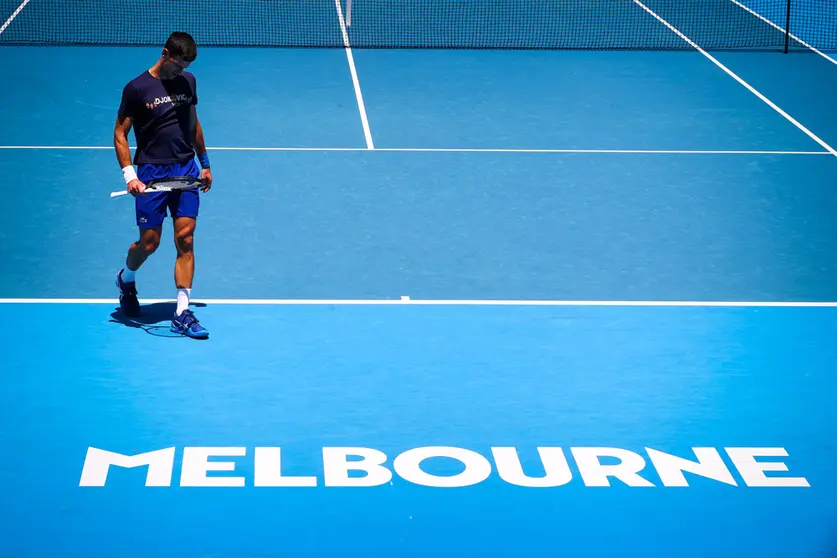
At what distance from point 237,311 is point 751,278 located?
4142mm

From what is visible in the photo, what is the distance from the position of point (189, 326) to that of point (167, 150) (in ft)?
4.00

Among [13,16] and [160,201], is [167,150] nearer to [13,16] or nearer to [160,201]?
[160,201]

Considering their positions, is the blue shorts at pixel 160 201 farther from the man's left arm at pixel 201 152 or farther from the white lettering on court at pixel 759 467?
the white lettering on court at pixel 759 467

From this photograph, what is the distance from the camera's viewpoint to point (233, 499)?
26.2ft

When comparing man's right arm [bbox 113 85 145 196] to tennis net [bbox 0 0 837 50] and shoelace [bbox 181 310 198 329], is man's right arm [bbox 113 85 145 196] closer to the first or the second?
shoelace [bbox 181 310 198 329]

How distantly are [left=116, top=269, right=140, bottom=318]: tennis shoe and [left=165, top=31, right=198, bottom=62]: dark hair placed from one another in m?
1.74

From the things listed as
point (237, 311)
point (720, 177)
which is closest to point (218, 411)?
point (237, 311)

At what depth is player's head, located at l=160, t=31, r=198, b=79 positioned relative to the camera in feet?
32.1

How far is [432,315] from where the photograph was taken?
35.9 ft

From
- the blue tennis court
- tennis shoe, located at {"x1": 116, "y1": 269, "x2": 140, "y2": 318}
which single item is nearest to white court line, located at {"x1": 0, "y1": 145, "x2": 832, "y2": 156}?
the blue tennis court

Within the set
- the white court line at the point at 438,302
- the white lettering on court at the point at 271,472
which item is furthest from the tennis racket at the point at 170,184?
the white lettering on court at the point at 271,472

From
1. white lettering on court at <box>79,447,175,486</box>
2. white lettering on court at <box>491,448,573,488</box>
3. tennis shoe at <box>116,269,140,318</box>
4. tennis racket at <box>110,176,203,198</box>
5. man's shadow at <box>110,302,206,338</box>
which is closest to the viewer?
white lettering on court at <box>79,447,175,486</box>

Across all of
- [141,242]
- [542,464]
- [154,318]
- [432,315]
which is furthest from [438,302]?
[542,464]

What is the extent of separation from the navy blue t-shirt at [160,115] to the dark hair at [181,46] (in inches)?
12.1
